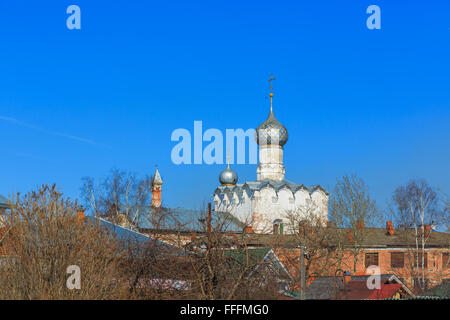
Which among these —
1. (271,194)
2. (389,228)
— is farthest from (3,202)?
(389,228)

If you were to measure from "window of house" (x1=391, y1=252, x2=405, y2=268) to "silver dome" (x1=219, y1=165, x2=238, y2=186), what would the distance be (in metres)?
17.1

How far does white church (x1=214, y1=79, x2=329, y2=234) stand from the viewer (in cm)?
4456

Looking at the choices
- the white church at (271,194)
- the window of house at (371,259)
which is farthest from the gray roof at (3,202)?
the window of house at (371,259)

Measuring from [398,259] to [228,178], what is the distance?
58.1ft

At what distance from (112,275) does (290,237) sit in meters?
23.1

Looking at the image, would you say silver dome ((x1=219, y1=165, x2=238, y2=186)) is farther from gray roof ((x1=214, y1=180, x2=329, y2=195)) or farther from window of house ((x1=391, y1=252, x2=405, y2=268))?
window of house ((x1=391, y1=252, x2=405, y2=268))

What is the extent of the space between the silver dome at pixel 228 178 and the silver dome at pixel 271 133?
4.70 metres

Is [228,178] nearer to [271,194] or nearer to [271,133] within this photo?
[271,133]

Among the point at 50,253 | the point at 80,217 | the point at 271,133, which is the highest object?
the point at 271,133

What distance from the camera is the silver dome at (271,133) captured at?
4762 centimetres

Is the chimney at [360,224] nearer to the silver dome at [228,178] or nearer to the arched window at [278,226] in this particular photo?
the arched window at [278,226]

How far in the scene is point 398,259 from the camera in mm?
38906
